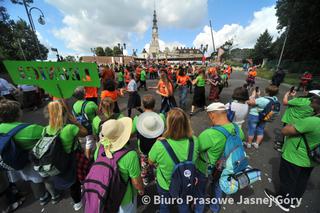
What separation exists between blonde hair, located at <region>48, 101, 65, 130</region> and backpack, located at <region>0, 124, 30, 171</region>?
0.39m

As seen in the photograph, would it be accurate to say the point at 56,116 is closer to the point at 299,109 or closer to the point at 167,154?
the point at 167,154

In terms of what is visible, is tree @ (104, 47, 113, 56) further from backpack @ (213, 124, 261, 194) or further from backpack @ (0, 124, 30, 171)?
backpack @ (213, 124, 261, 194)

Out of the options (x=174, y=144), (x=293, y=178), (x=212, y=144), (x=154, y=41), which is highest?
(x=154, y=41)

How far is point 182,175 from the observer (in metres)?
1.62

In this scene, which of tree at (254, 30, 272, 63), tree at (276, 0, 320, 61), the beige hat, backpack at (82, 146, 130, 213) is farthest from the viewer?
tree at (254, 30, 272, 63)

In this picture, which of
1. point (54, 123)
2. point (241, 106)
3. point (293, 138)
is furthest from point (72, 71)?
point (293, 138)

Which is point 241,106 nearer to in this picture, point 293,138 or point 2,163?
point 293,138

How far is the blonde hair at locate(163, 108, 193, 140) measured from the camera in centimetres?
167

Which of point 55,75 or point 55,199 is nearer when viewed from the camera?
point 55,75

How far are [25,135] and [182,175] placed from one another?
213 cm

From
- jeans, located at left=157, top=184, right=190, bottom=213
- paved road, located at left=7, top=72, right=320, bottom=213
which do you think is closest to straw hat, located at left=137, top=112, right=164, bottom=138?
jeans, located at left=157, top=184, right=190, bottom=213

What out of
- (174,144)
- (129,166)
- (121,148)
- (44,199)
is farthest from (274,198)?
(44,199)

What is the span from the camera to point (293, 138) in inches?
84.3

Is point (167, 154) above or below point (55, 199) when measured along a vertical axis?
above
